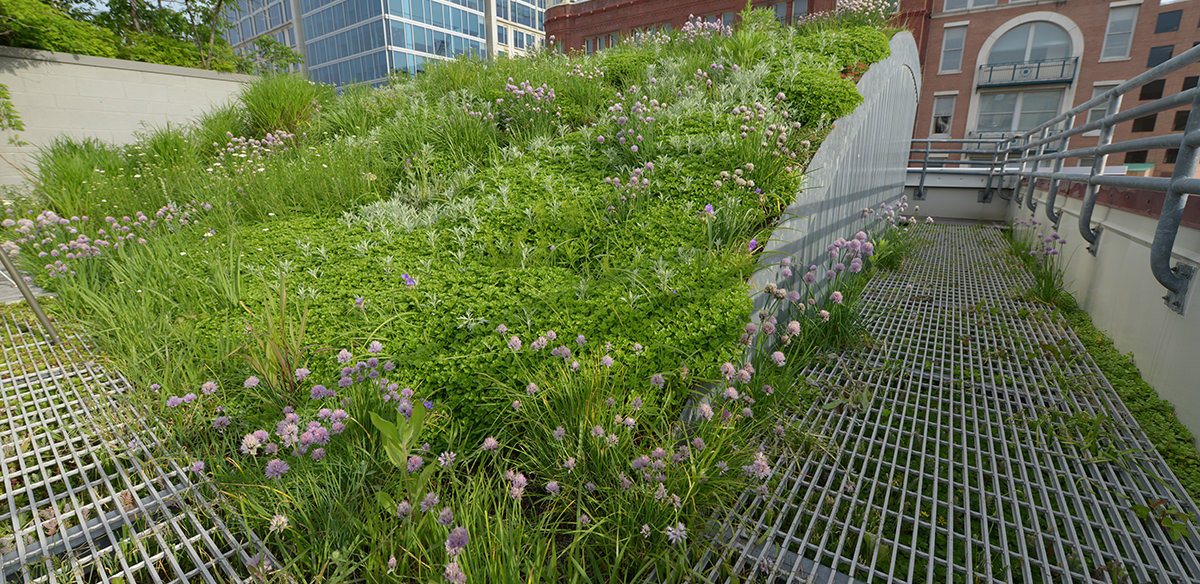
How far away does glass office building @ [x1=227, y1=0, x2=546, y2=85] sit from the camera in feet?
124

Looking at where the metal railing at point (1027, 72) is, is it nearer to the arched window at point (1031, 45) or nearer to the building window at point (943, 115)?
the arched window at point (1031, 45)

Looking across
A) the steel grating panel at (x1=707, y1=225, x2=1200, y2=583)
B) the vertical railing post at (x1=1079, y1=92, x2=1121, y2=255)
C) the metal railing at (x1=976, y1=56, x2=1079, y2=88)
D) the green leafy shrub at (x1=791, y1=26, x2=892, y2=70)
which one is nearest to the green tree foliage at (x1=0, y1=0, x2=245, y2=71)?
the green leafy shrub at (x1=791, y1=26, x2=892, y2=70)

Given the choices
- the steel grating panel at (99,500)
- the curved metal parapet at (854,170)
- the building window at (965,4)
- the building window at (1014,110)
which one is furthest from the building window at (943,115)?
the steel grating panel at (99,500)

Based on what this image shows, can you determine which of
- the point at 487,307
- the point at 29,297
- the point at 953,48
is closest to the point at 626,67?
the point at 487,307

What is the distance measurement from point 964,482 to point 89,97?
1175 centimetres

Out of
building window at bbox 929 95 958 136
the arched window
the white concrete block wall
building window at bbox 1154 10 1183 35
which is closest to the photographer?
the white concrete block wall

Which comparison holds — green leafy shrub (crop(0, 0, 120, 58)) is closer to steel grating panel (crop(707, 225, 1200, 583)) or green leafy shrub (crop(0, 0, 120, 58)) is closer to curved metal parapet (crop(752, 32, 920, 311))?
curved metal parapet (crop(752, 32, 920, 311))

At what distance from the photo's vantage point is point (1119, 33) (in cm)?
1911

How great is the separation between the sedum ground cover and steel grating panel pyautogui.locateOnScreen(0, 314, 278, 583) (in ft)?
0.34

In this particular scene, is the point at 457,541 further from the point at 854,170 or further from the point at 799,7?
the point at 799,7

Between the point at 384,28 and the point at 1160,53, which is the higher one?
the point at 384,28

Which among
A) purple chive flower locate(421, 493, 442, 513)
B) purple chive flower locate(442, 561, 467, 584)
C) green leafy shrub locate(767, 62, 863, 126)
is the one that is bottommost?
purple chive flower locate(442, 561, 467, 584)

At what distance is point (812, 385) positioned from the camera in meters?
2.83

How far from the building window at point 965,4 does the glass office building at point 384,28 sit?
26.1 metres
